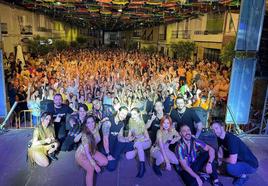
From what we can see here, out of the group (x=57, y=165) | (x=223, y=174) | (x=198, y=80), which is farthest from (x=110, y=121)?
(x=198, y=80)

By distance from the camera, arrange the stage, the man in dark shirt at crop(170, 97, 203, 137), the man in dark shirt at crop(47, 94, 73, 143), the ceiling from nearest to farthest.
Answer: the stage → the man in dark shirt at crop(170, 97, 203, 137) → the man in dark shirt at crop(47, 94, 73, 143) → the ceiling

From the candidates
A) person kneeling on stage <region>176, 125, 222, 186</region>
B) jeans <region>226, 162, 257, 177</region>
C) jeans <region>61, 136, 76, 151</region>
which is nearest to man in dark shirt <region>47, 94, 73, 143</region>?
jeans <region>61, 136, 76, 151</region>

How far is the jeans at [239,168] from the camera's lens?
15.6 feet

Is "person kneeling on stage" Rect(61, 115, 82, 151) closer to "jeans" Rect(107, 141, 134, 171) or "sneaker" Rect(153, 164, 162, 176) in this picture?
"jeans" Rect(107, 141, 134, 171)

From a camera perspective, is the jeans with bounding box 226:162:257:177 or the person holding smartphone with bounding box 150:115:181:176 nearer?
the jeans with bounding box 226:162:257:177

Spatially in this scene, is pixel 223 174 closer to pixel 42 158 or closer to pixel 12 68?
pixel 42 158

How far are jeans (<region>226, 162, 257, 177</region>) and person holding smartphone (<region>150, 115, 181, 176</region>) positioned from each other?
3.41 feet

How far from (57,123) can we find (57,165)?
1.02 meters

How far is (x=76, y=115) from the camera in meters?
5.72

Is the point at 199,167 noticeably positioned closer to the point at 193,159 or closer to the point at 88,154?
the point at 193,159

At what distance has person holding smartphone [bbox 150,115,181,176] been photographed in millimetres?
5077

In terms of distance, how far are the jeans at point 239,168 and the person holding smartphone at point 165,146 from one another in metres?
1.04

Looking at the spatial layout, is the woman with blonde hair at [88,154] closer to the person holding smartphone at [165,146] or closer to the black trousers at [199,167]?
the person holding smartphone at [165,146]

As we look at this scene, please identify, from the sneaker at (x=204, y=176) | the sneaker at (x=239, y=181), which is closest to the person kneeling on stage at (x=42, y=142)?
the sneaker at (x=204, y=176)
